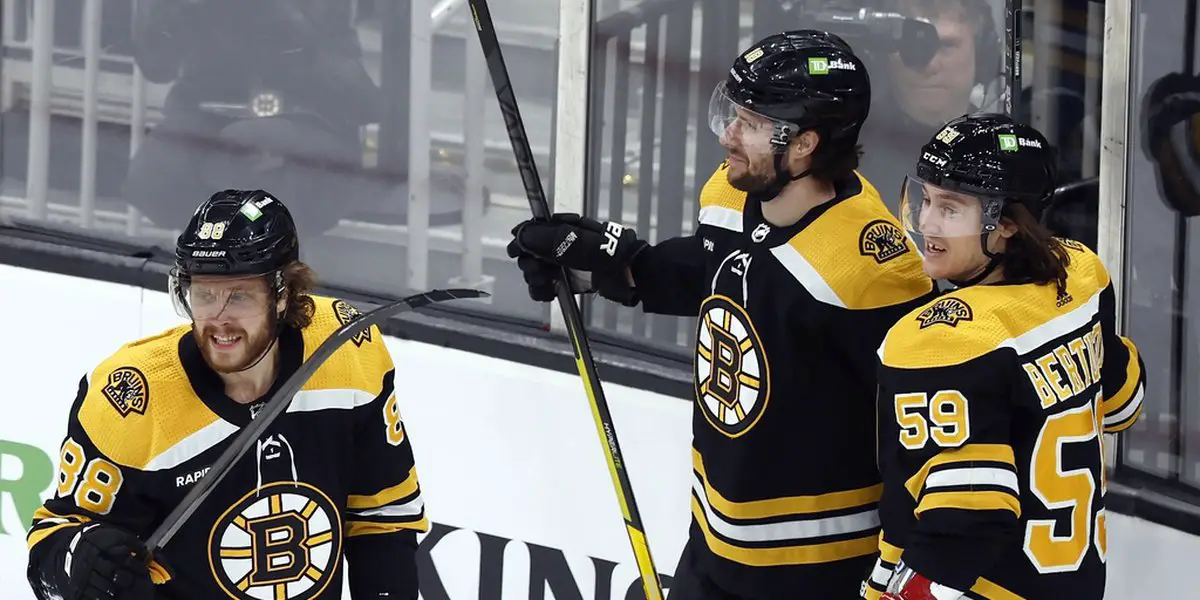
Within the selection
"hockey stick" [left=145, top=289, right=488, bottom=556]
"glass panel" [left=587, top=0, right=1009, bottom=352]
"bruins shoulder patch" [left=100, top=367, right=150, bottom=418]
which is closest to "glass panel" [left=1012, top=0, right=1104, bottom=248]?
"glass panel" [left=587, top=0, right=1009, bottom=352]

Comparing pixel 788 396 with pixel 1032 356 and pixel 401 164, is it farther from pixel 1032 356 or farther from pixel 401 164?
pixel 401 164

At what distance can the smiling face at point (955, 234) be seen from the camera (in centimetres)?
199

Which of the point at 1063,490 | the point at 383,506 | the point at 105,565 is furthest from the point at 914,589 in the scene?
the point at 105,565

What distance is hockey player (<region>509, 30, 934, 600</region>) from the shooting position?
2123mm

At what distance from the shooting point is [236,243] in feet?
6.61

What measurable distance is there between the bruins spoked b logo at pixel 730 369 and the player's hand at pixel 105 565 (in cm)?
70

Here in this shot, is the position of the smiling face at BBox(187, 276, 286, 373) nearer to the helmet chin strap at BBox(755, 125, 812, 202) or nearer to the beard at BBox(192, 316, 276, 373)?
the beard at BBox(192, 316, 276, 373)

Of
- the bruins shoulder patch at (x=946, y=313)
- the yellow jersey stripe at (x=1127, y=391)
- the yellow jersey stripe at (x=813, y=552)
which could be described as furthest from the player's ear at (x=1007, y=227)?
the yellow jersey stripe at (x=813, y=552)

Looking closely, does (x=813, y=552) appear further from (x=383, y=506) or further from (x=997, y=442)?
(x=383, y=506)

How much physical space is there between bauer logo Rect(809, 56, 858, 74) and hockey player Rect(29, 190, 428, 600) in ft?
2.08

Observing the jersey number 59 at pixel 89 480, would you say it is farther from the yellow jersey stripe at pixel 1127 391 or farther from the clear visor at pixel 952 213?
the yellow jersey stripe at pixel 1127 391

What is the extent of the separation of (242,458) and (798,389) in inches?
26.0

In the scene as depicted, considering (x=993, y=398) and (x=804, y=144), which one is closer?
(x=993, y=398)

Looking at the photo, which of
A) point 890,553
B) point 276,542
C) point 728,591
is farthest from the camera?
point 728,591
